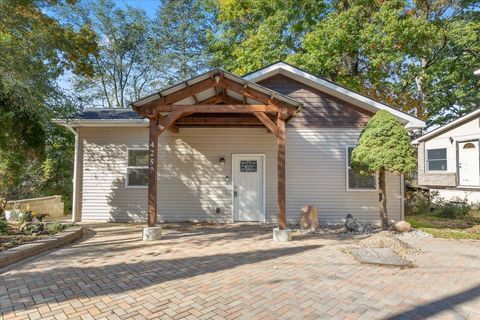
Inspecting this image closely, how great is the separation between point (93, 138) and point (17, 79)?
2900mm

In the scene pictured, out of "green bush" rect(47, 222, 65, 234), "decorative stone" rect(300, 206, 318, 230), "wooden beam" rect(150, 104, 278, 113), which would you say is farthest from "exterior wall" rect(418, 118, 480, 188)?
"green bush" rect(47, 222, 65, 234)

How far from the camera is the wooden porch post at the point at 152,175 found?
22.1ft

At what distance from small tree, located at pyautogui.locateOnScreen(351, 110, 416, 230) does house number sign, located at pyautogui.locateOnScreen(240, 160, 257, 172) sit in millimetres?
3097

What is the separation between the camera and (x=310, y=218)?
27.0ft

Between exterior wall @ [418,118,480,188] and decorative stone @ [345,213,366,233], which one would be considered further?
exterior wall @ [418,118,480,188]

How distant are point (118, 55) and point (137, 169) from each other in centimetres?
1661

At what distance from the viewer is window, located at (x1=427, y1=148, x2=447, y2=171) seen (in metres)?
14.0

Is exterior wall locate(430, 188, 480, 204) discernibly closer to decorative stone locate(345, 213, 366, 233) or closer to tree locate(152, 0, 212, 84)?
decorative stone locate(345, 213, 366, 233)

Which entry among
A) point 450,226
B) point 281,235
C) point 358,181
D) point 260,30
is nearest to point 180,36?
point 260,30

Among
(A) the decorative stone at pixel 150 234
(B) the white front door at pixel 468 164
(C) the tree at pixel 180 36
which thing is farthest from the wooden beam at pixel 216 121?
(C) the tree at pixel 180 36

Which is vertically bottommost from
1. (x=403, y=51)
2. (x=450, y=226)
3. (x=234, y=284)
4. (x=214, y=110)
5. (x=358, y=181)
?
(x=450, y=226)

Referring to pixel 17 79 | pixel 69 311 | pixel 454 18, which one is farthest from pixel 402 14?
pixel 69 311

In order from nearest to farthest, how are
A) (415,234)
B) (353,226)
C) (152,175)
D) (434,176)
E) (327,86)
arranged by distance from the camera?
1. (152,175)
2. (415,234)
3. (353,226)
4. (327,86)
5. (434,176)

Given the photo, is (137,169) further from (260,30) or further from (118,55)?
(118,55)
